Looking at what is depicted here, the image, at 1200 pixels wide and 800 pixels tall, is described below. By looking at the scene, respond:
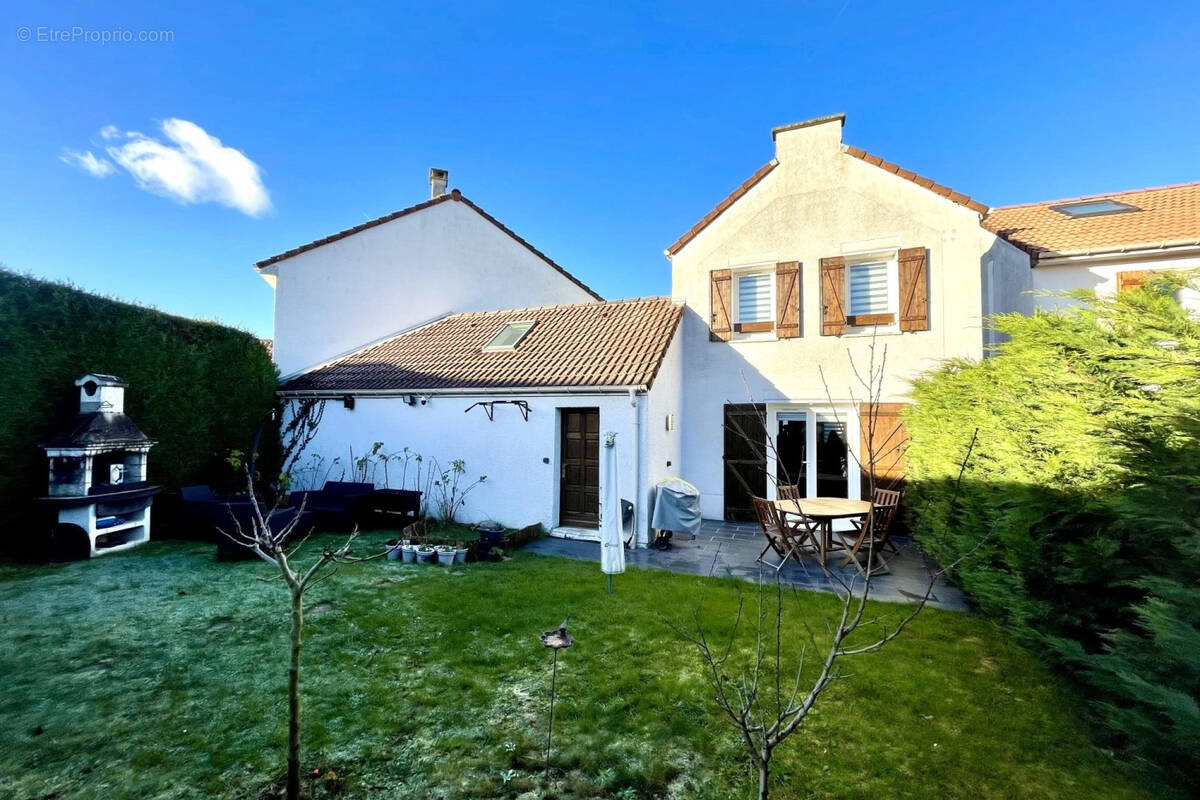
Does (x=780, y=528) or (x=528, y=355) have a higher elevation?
(x=528, y=355)

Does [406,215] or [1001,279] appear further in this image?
[406,215]

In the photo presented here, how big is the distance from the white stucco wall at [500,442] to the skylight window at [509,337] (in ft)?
7.22

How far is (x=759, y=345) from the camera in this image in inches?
437

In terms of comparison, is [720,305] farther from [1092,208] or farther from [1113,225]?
[1092,208]

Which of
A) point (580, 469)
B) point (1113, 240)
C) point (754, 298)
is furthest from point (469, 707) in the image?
point (1113, 240)

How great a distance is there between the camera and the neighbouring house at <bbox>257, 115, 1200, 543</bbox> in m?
9.72

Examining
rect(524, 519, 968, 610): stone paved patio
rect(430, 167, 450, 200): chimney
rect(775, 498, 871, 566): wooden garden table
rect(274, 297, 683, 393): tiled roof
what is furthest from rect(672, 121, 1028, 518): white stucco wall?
rect(430, 167, 450, 200): chimney

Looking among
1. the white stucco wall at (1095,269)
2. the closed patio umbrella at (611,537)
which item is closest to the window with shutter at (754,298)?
the white stucco wall at (1095,269)

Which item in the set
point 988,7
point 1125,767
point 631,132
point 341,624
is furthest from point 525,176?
point 1125,767

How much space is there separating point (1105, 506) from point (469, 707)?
17.9 ft

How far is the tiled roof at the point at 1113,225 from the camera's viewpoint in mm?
10156

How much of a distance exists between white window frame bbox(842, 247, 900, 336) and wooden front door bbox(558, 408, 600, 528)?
20.2 feet

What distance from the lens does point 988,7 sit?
7695mm

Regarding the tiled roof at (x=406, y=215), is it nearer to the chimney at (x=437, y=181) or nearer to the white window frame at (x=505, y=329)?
the chimney at (x=437, y=181)
